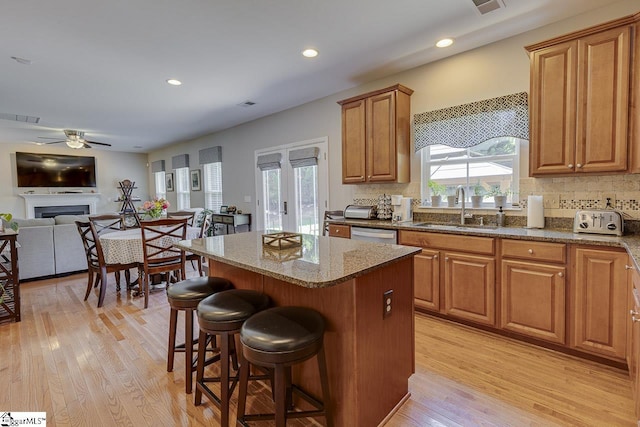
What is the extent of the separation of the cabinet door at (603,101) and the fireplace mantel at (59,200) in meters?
10.3

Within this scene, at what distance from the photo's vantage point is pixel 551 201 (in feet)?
9.07

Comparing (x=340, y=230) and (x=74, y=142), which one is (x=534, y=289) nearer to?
(x=340, y=230)

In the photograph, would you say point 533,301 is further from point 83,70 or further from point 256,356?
point 83,70

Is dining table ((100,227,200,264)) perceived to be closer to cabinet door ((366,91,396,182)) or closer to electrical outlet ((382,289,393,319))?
cabinet door ((366,91,396,182))

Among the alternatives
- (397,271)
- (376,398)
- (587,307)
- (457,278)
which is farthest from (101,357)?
(587,307)

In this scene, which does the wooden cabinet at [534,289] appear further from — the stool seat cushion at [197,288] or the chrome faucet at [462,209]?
the stool seat cushion at [197,288]

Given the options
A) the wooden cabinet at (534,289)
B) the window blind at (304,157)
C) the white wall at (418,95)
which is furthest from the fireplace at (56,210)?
the wooden cabinet at (534,289)

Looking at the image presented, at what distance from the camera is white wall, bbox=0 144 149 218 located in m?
7.52

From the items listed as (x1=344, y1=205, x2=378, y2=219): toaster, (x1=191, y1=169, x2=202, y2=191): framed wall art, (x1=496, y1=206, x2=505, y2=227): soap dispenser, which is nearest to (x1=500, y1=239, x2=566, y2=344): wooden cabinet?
(x1=496, y1=206, x2=505, y2=227): soap dispenser

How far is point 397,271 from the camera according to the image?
174cm

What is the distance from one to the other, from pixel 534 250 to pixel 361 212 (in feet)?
6.07

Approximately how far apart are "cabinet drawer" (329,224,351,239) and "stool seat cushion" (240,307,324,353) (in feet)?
6.90

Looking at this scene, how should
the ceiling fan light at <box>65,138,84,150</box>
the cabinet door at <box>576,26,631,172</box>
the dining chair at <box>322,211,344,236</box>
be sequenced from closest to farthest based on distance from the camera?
the cabinet door at <box>576,26,631,172</box> → the dining chair at <box>322,211,344,236</box> → the ceiling fan light at <box>65,138,84,150</box>

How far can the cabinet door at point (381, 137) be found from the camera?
11.3ft
